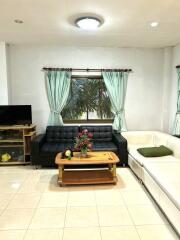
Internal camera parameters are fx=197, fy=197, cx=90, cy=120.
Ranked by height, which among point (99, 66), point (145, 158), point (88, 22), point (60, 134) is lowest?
point (145, 158)

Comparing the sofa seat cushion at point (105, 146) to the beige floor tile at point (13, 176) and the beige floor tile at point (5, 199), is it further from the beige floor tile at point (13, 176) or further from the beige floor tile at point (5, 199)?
the beige floor tile at point (5, 199)

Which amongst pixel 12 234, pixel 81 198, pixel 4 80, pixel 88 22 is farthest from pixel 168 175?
pixel 4 80

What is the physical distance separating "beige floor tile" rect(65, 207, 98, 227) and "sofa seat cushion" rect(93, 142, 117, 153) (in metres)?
1.56

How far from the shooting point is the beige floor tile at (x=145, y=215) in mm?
2312

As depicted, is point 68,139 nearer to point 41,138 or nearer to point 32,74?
point 41,138

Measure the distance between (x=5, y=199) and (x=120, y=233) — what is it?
171cm

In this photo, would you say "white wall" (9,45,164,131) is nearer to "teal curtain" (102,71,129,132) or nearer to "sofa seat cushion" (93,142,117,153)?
"teal curtain" (102,71,129,132)

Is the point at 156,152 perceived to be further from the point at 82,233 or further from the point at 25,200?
the point at 25,200

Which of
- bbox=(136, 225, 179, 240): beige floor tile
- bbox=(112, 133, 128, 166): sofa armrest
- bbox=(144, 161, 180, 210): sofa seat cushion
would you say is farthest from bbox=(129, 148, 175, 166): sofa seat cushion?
bbox=(136, 225, 179, 240): beige floor tile

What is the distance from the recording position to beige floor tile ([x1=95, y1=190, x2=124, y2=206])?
276cm

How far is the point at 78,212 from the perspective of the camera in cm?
252

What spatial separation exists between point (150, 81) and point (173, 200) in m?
3.46

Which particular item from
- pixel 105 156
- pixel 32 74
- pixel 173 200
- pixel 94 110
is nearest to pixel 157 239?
pixel 173 200

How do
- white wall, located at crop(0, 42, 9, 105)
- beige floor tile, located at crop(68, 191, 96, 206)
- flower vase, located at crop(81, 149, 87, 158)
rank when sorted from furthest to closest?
1. white wall, located at crop(0, 42, 9, 105)
2. flower vase, located at crop(81, 149, 87, 158)
3. beige floor tile, located at crop(68, 191, 96, 206)
